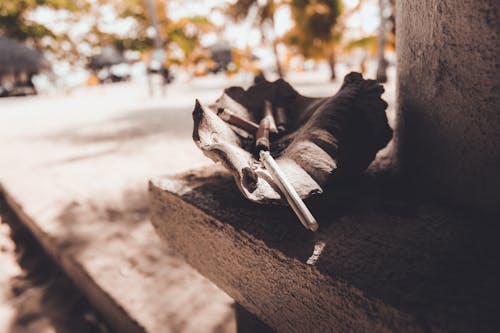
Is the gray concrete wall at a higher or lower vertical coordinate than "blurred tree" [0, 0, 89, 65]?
lower

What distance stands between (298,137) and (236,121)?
0.21 metres

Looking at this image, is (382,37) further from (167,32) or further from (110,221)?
(167,32)

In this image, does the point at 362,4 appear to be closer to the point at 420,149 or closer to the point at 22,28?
the point at 420,149

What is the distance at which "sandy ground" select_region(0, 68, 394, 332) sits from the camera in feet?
5.25

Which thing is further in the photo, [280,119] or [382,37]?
[382,37]

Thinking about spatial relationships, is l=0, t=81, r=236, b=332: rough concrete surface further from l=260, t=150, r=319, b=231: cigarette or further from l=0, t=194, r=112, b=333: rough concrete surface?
l=260, t=150, r=319, b=231: cigarette

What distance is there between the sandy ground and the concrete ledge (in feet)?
1.48

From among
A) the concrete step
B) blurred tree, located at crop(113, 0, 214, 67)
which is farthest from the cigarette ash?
blurred tree, located at crop(113, 0, 214, 67)

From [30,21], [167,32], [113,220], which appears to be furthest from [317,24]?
[30,21]

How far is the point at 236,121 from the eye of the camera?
1.15 m

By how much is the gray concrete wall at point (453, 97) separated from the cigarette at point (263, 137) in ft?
1.54

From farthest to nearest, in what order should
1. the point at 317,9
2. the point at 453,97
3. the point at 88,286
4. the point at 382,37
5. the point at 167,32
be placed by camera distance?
the point at 167,32 → the point at 317,9 → the point at 382,37 → the point at 88,286 → the point at 453,97

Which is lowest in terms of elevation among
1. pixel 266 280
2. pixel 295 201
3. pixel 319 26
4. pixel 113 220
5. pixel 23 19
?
pixel 113 220

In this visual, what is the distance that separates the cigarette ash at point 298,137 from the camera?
881mm
